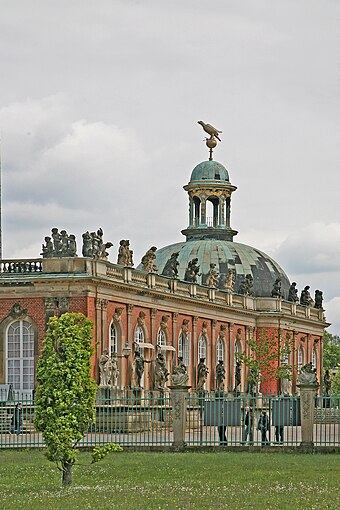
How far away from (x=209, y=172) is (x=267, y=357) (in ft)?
46.2

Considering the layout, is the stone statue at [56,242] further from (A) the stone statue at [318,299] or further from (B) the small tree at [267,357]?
(A) the stone statue at [318,299]

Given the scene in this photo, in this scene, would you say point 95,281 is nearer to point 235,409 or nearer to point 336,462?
point 235,409

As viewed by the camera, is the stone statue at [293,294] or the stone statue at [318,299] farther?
the stone statue at [318,299]

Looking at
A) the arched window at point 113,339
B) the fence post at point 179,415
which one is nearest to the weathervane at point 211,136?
the arched window at point 113,339

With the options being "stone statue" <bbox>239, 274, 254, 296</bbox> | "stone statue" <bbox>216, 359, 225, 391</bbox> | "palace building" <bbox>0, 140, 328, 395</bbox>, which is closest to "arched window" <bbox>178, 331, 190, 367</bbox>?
"palace building" <bbox>0, 140, 328, 395</bbox>

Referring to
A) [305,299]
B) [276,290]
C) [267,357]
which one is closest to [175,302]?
[267,357]

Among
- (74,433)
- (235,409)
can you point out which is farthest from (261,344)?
(74,433)

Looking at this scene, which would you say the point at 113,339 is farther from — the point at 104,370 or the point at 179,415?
the point at 179,415

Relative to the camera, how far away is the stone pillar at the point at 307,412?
3675 centimetres

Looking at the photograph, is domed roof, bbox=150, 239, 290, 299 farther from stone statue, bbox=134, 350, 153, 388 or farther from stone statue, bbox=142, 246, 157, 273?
stone statue, bbox=134, 350, 153, 388

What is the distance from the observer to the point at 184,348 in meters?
68.7

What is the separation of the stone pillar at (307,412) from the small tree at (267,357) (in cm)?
3719

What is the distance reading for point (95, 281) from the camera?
54.8 meters

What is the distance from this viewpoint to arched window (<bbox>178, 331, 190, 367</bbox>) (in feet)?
223
